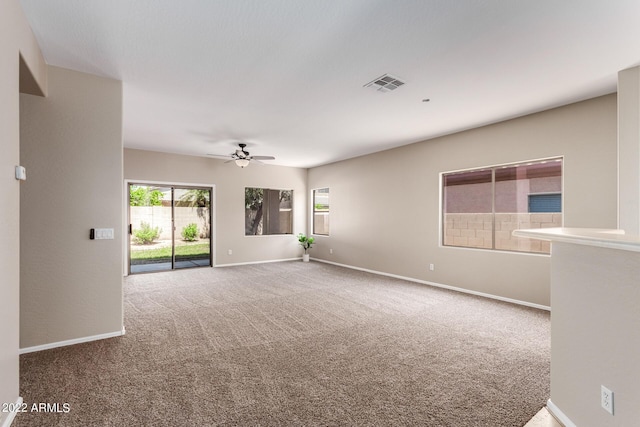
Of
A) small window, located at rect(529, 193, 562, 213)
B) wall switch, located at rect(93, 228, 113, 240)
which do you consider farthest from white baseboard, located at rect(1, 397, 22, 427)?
small window, located at rect(529, 193, 562, 213)

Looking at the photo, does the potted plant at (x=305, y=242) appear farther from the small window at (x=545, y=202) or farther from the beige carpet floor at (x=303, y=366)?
the small window at (x=545, y=202)

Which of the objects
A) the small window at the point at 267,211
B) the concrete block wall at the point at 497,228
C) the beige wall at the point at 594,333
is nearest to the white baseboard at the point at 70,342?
the beige wall at the point at 594,333

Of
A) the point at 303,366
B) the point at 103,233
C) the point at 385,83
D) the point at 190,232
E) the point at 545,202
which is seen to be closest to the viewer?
the point at 303,366

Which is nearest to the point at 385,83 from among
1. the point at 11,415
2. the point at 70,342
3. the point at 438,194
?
the point at 438,194

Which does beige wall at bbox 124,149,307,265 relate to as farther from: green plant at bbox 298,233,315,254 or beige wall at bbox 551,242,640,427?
beige wall at bbox 551,242,640,427

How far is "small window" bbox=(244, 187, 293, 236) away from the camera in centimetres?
801

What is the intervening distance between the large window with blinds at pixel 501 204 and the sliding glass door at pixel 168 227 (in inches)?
221

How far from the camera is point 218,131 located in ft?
16.7

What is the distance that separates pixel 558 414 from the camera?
6.19ft

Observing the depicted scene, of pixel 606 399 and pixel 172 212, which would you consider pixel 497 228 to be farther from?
pixel 172 212

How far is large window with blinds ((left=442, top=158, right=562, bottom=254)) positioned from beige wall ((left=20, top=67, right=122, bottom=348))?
16.5 feet

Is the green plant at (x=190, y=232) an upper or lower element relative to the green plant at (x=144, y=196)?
lower

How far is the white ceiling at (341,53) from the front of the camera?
81.7 inches

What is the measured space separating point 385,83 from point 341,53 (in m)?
0.78
